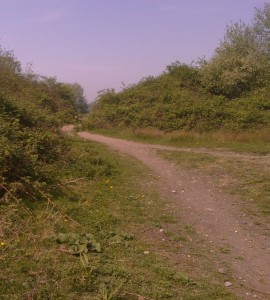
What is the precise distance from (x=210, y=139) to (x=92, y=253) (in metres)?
10.7

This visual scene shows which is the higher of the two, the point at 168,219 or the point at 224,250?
the point at 168,219

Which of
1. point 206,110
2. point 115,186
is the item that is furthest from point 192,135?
point 115,186

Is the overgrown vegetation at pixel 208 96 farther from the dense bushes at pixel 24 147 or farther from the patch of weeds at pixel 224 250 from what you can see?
the patch of weeds at pixel 224 250

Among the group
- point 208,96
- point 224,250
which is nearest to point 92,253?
point 224,250

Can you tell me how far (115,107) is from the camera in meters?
19.4

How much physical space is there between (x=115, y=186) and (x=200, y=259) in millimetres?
3377

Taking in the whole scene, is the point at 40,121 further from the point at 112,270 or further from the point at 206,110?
the point at 206,110

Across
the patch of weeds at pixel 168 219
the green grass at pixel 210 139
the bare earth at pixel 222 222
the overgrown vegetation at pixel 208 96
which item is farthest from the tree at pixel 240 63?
the patch of weeds at pixel 168 219

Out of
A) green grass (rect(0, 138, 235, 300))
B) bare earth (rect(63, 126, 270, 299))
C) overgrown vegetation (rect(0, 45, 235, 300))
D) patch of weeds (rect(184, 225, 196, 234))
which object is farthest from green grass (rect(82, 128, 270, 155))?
patch of weeds (rect(184, 225, 196, 234))

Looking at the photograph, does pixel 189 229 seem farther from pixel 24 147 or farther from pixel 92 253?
pixel 24 147

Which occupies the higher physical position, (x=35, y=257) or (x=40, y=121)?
(x=40, y=121)

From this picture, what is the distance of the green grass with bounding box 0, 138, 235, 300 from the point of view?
3.81 meters

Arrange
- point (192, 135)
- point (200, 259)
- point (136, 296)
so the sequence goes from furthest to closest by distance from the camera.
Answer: point (192, 135) → point (200, 259) → point (136, 296)

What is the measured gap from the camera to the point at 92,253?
4605 millimetres
